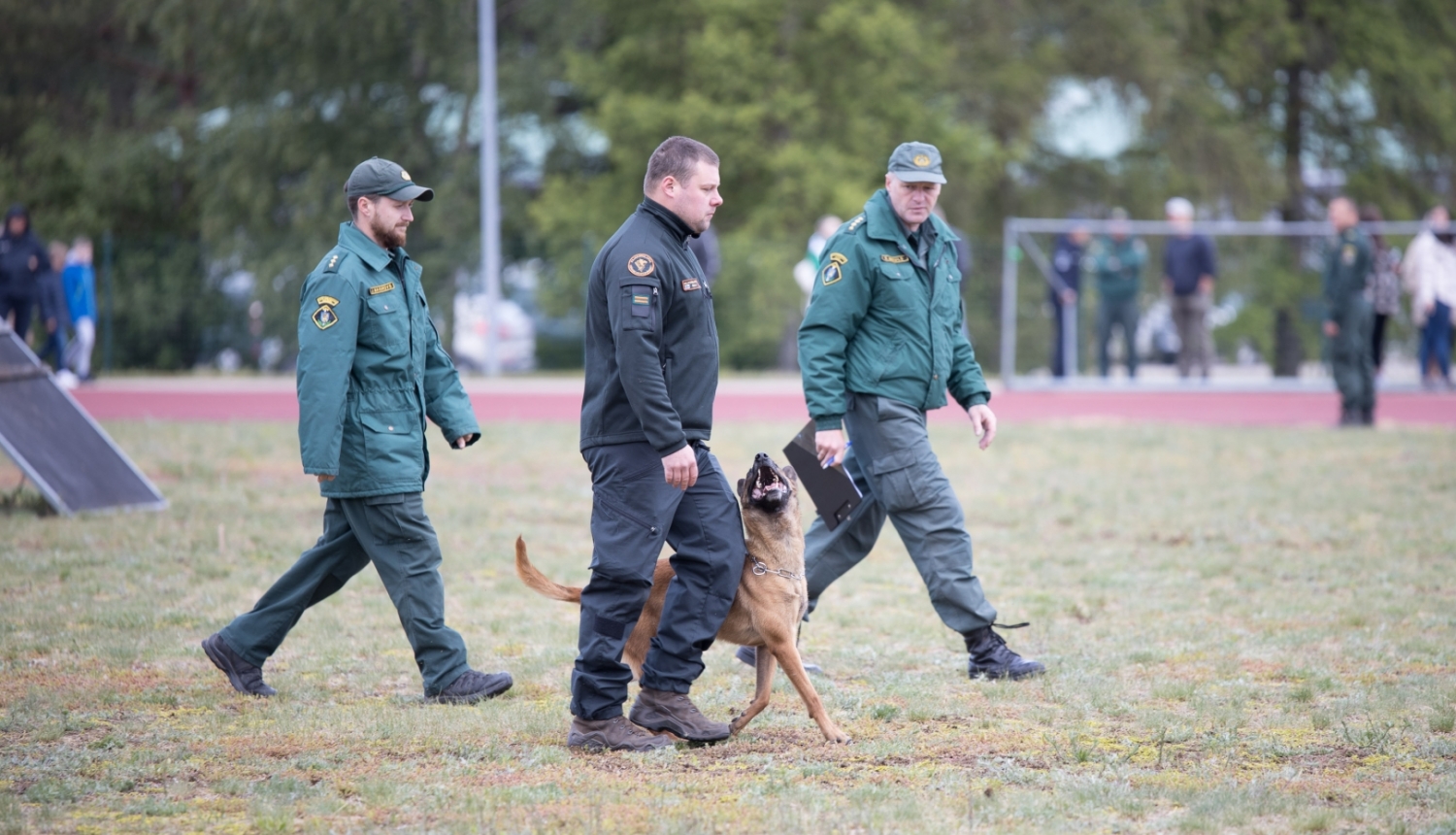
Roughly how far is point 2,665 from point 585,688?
2.71 m

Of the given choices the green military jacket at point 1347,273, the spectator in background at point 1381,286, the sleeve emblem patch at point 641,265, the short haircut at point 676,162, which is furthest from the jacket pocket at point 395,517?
the spectator in background at point 1381,286

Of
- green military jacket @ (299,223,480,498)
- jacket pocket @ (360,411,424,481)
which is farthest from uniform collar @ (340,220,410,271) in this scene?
jacket pocket @ (360,411,424,481)

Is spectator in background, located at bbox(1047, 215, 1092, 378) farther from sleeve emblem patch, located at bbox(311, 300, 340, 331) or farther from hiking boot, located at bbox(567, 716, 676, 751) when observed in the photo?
hiking boot, located at bbox(567, 716, 676, 751)

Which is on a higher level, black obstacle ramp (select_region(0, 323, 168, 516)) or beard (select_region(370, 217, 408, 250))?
beard (select_region(370, 217, 408, 250))

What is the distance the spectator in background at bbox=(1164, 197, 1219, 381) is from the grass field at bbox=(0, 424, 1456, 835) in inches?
289

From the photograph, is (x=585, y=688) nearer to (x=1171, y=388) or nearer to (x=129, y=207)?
(x=1171, y=388)

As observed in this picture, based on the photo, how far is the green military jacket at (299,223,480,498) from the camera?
198 inches

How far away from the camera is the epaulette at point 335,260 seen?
16.8 ft

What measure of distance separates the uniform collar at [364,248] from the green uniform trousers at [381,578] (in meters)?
0.85

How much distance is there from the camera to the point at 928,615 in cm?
705

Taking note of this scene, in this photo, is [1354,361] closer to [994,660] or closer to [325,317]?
[994,660]

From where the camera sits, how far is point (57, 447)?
912 cm

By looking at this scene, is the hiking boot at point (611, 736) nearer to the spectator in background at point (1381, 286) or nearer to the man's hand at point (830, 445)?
the man's hand at point (830, 445)

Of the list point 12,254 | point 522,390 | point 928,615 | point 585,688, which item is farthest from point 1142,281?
point 585,688
